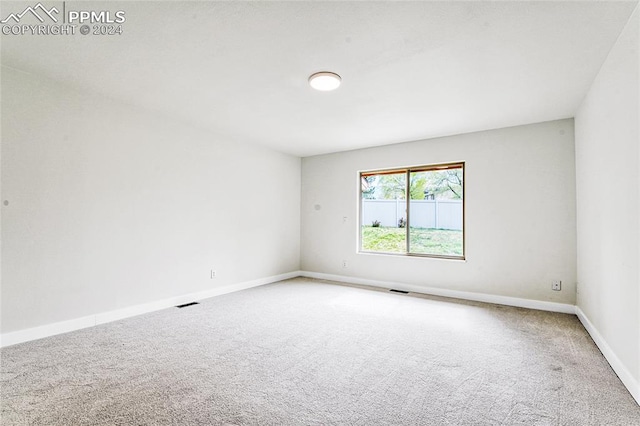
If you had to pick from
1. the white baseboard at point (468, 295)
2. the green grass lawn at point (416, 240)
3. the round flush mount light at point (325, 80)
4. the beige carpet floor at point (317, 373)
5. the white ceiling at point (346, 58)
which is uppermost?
the white ceiling at point (346, 58)

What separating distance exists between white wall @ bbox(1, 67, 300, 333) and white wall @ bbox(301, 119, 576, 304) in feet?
8.46

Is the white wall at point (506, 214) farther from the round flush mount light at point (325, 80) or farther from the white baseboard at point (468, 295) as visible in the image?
the round flush mount light at point (325, 80)

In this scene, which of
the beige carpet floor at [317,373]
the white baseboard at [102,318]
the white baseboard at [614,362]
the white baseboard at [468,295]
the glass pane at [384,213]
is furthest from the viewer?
the glass pane at [384,213]

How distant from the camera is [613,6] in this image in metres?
1.93

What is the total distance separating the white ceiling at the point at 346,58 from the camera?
201 cm

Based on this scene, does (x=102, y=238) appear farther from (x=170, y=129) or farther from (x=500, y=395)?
(x=500, y=395)

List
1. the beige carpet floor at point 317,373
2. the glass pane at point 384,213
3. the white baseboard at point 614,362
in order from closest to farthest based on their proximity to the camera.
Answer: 1. the beige carpet floor at point 317,373
2. the white baseboard at point 614,362
3. the glass pane at point 384,213

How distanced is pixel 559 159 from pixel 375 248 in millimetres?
2969

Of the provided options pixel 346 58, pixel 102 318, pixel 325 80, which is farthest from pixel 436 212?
pixel 102 318

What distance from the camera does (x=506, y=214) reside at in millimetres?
4301

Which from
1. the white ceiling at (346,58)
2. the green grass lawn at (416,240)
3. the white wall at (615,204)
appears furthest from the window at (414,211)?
the white wall at (615,204)

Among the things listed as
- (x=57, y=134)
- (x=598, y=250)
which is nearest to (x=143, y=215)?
(x=57, y=134)

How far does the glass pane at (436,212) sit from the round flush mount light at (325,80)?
9.04 feet

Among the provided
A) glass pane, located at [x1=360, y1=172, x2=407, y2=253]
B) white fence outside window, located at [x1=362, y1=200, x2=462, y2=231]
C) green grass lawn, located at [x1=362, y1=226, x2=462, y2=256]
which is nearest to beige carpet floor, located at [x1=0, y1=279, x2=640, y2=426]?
green grass lawn, located at [x1=362, y1=226, x2=462, y2=256]
